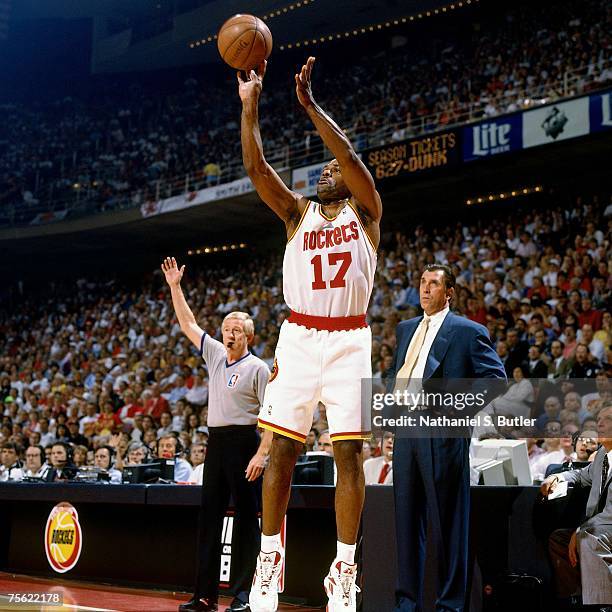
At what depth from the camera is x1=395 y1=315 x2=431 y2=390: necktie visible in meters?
4.71

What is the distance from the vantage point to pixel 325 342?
398cm

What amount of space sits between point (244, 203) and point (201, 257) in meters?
3.93

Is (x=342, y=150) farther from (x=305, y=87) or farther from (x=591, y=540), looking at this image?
(x=591, y=540)

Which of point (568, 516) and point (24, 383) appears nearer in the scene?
point (568, 516)

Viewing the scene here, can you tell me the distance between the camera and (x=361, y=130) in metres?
19.3

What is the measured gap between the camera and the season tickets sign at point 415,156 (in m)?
15.3

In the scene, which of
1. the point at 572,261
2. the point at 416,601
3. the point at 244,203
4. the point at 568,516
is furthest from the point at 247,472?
the point at 244,203

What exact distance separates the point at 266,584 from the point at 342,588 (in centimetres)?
35

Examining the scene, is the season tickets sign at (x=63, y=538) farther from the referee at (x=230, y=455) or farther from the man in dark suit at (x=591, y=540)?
the man in dark suit at (x=591, y=540)

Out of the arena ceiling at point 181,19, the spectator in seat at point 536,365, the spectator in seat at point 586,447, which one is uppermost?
the arena ceiling at point 181,19

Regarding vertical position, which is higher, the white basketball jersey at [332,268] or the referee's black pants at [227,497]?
the white basketball jersey at [332,268]

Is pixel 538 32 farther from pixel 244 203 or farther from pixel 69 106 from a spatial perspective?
pixel 69 106

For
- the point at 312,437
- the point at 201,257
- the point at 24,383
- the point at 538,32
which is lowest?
the point at 312,437

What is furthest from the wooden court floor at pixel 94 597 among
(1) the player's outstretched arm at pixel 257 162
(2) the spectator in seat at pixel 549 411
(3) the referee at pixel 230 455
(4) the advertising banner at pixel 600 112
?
(4) the advertising banner at pixel 600 112
